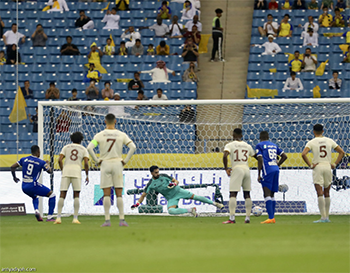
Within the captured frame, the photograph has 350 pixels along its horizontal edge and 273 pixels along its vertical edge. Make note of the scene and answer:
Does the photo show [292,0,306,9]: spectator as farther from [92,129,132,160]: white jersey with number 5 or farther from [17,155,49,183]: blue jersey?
[92,129,132,160]: white jersey with number 5

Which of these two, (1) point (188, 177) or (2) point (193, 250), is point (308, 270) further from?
(1) point (188, 177)

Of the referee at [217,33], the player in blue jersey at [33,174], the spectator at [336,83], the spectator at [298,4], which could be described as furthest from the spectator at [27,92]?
the spectator at [298,4]

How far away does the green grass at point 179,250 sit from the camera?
5.26 metres

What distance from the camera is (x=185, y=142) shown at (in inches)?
587

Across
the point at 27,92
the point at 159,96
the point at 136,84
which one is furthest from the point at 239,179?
the point at 27,92

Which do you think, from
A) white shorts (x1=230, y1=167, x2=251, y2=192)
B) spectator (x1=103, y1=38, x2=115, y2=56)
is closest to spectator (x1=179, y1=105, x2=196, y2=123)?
white shorts (x1=230, y1=167, x2=251, y2=192)

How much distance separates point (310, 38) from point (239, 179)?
11542mm

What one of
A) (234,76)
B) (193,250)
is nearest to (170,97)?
(234,76)

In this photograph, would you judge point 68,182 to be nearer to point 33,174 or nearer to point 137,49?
point 33,174

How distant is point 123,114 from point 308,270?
10.1 m

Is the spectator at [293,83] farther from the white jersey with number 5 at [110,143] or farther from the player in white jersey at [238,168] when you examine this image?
the white jersey with number 5 at [110,143]

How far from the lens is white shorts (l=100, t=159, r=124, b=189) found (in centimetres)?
934

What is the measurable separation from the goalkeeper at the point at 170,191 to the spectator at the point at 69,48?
9272 millimetres

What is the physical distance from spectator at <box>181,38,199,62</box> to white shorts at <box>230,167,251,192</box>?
998 centimetres
